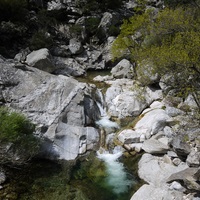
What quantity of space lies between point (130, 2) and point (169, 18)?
76.5 feet

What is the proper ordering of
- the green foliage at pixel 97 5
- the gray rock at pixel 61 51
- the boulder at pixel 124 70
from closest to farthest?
the boulder at pixel 124 70, the gray rock at pixel 61 51, the green foliage at pixel 97 5

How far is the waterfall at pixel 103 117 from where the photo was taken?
52.2ft

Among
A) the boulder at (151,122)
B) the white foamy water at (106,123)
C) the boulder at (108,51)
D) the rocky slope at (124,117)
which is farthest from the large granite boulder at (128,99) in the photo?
the boulder at (108,51)

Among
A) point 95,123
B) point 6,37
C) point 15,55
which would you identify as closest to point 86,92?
point 95,123

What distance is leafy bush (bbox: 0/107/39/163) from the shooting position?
10086mm

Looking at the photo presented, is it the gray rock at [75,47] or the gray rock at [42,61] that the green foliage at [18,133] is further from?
the gray rock at [75,47]

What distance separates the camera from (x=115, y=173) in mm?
11891

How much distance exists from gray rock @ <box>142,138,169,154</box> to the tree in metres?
3.42

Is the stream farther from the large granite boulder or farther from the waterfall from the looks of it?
the large granite boulder

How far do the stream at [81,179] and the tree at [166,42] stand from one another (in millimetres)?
5354

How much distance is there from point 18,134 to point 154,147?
23.0ft

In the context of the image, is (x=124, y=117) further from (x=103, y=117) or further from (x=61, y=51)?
(x=61, y=51)

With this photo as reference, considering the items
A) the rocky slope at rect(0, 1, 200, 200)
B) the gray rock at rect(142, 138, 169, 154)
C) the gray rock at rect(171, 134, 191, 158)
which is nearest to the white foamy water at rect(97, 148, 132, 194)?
the rocky slope at rect(0, 1, 200, 200)

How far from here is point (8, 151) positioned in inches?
420
